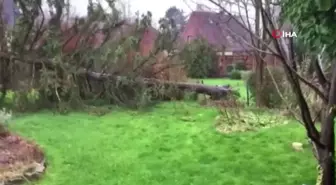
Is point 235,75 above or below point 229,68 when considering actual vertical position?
below

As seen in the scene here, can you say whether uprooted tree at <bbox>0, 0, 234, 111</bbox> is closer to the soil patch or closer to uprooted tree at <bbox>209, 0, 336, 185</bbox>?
the soil patch

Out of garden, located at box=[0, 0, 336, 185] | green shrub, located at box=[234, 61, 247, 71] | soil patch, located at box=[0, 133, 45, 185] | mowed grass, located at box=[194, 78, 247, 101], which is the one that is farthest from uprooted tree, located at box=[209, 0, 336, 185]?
green shrub, located at box=[234, 61, 247, 71]

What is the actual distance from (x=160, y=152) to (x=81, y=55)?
4389mm

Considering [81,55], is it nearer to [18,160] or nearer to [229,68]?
[18,160]

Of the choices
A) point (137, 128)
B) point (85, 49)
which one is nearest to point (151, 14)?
point (85, 49)

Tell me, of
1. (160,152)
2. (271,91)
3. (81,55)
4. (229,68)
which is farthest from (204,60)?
(160,152)

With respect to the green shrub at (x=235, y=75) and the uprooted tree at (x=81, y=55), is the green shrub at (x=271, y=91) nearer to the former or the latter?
the uprooted tree at (x=81, y=55)

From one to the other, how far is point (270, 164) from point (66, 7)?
6395 mm

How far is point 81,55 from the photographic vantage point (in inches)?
398

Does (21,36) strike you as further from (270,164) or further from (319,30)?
(319,30)

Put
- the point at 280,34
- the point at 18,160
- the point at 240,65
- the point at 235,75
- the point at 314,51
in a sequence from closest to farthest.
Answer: the point at 314,51 < the point at 280,34 < the point at 18,160 < the point at 235,75 < the point at 240,65

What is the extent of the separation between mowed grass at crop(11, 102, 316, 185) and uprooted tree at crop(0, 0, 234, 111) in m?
1.09

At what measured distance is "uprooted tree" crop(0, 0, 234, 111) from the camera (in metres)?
9.62

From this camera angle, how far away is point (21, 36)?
959 cm
